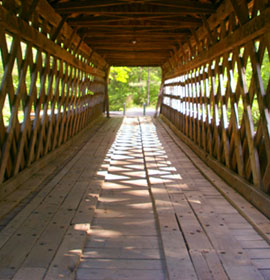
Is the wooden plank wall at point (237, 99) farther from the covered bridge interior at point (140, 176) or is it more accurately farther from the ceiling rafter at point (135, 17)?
the ceiling rafter at point (135, 17)

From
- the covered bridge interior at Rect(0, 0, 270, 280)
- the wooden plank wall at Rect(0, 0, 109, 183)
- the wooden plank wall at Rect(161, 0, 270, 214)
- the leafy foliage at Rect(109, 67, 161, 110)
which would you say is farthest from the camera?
the leafy foliage at Rect(109, 67, 161, 110)

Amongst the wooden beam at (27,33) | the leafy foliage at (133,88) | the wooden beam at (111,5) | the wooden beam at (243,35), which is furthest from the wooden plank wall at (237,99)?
the leafy foliage at (133,88)

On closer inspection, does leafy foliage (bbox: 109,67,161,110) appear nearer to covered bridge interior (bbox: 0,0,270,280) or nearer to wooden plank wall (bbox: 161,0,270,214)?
covered bridge interior (bbox: 0,0,270,280)

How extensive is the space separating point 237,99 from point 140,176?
5.76ft

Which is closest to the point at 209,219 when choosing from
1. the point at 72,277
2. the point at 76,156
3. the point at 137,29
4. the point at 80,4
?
the point at 72,277

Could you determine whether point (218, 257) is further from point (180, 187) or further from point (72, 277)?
point (180, 187)

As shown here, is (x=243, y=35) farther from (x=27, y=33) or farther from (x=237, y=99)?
(x=27, y=33)

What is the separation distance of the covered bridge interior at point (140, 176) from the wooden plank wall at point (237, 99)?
0.06 ft

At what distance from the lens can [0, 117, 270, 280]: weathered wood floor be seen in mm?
2289

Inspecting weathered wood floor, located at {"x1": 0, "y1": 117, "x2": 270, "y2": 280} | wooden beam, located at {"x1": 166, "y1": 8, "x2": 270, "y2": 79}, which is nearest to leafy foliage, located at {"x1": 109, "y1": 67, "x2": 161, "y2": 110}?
wooden beam, located at {"x1": 166, "y1": 8, "x2": 270, "y2": 79}

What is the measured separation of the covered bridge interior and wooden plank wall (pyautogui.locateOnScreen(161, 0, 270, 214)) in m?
0.02

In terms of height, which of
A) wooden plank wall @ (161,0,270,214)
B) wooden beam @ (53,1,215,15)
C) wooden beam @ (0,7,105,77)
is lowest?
wooden plank wall @ (161,0,270,214)

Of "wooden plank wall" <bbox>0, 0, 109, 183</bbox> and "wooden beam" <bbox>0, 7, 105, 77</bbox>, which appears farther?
"wooden plank wall" <bbox>0, 0, 109, 183</bbox>

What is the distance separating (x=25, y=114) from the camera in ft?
14.8
